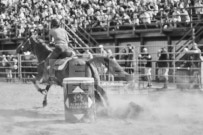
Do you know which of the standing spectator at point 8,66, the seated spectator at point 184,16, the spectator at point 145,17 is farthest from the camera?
the standing spectator at point 8,66

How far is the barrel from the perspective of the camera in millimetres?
7734

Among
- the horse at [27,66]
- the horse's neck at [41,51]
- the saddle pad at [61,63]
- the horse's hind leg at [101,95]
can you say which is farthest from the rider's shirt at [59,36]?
the horse at [27,66]

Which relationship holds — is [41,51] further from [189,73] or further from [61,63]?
[189,73]

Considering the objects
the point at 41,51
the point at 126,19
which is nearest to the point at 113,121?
the point at 41,51

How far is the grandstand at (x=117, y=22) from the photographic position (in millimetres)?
19156

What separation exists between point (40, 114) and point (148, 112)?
240 centimetres

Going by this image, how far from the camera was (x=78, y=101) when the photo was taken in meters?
7.75

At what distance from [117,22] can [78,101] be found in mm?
14319

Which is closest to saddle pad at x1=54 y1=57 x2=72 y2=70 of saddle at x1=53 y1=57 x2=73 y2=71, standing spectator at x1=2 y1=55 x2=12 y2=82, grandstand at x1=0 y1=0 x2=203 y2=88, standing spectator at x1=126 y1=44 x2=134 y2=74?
saddle at x1=53 y1=57 x2=73 y2=71

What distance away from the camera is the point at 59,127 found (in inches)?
288

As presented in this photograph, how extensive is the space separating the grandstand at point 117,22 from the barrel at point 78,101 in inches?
360

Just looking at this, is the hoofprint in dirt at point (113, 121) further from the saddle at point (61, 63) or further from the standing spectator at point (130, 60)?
the standing spectator at point (130, 60)

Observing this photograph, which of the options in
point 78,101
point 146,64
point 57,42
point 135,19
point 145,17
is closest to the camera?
point 78,101

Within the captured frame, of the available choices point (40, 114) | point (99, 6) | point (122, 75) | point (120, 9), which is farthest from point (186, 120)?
point (99, 6)
